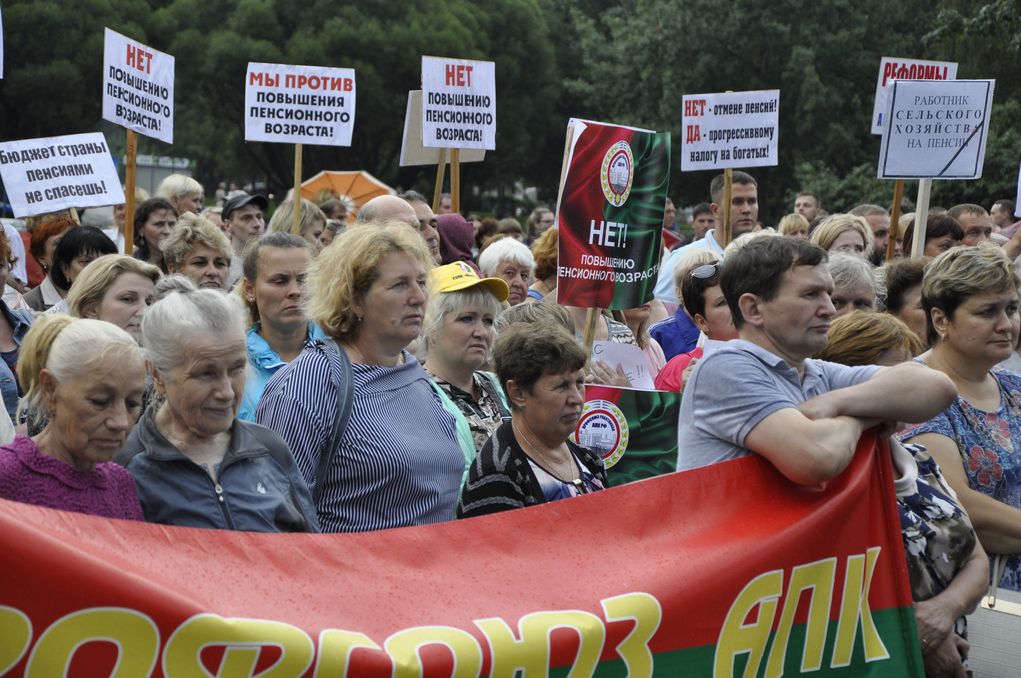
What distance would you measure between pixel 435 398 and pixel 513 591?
1.09 meters

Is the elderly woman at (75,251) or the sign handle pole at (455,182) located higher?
the sign handle pole at (455,182)

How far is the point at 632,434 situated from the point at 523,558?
2205mm

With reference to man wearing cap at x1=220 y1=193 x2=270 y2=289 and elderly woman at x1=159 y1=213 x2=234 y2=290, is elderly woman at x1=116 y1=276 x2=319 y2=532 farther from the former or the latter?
man wearing cap at x1=220 y1=193 x2=270 y2=289

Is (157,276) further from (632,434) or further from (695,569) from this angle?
(695,569)

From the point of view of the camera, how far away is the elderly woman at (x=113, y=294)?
550cm

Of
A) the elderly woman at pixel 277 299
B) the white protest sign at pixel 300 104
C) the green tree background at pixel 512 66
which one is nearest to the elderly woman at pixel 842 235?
the white protest sign at pixel 300 104

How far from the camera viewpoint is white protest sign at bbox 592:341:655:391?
6.58m

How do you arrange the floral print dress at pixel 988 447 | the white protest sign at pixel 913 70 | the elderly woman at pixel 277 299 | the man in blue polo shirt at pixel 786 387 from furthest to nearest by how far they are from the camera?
the white protest sign at pixel 913 70, the elderly woman at pixel 277 299, the floral print dress at pixel 988 447, the man in blue polo shirt at pixel 786 387

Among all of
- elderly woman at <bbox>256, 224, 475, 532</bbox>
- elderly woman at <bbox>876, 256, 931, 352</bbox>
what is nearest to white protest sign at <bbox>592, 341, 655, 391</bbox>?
elderly woman at <bbox>876, 256, 931, 352</bbox>

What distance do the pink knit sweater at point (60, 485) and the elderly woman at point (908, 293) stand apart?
413cm

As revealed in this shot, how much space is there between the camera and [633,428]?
5.80 metres

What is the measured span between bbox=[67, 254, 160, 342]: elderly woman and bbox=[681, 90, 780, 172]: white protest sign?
21.1 ft

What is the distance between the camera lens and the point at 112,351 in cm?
348

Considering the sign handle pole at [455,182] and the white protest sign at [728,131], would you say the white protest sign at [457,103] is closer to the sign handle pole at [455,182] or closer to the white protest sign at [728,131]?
the sign handle pole at [455,182]
